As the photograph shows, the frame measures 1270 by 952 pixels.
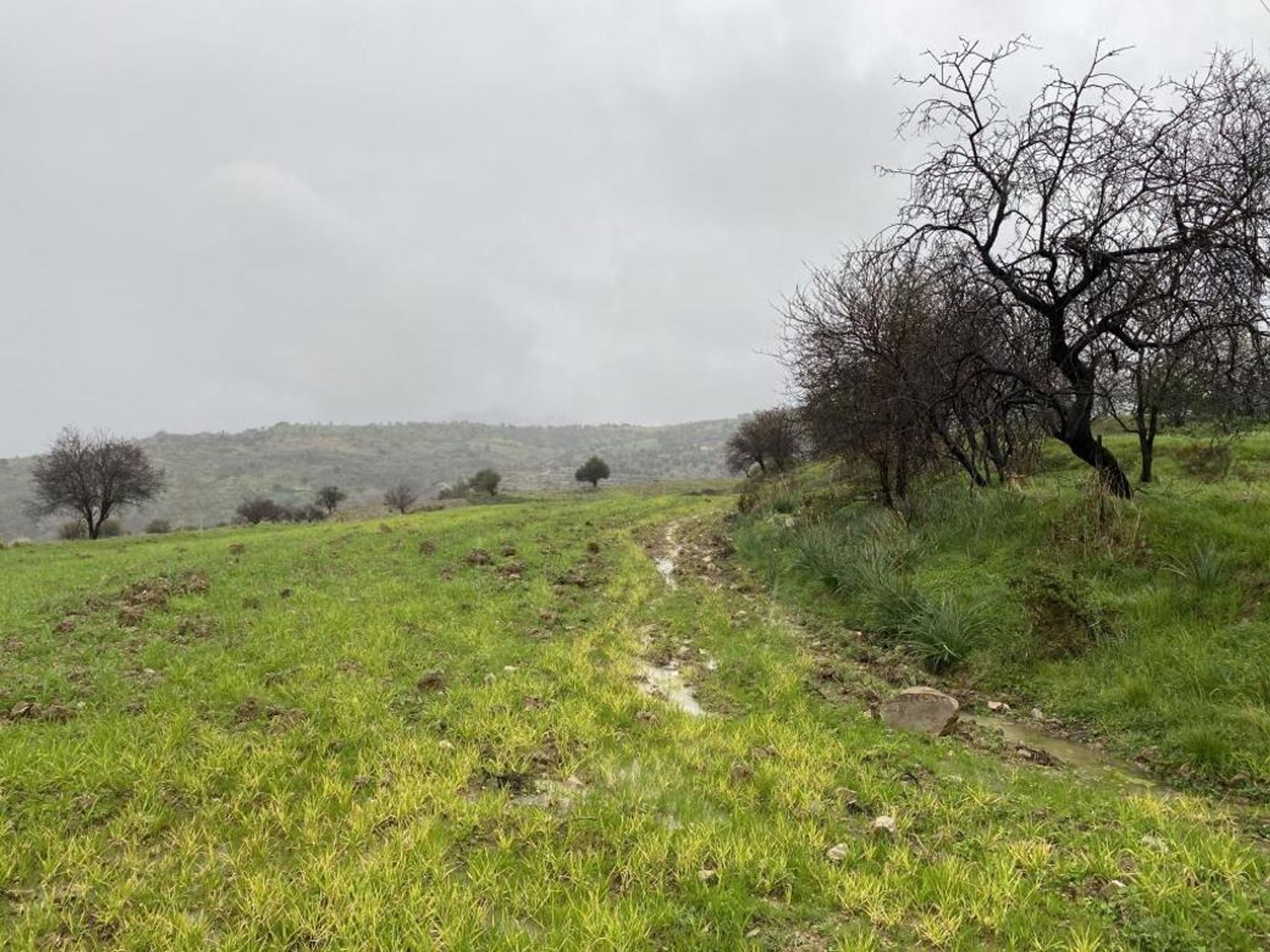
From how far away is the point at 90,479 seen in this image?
48250 mm

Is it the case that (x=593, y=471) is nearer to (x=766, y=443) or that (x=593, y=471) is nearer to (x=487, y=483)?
(x=487, y=483)

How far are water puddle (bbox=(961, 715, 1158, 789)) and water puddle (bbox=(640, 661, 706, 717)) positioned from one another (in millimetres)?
3353

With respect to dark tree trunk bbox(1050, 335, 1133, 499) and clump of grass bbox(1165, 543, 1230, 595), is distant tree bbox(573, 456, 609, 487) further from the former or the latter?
clump of grass bbox(1165, 543, 1230, 595)

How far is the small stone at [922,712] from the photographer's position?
7.18 metres

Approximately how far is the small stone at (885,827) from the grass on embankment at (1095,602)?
358cm

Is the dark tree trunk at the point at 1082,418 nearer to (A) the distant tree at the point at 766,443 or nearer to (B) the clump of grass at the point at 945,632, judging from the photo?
(B) the clump of grass at the point at 945,632

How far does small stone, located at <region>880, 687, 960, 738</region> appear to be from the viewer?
7.18 metres

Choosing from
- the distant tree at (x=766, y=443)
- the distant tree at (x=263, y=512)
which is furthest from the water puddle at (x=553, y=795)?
the distant tree at (x=263, y=512)

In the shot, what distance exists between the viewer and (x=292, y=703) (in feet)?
24.8

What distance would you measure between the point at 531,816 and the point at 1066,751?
586 centimetres

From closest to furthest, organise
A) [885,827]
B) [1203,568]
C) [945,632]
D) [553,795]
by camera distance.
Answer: [885,827], [553,795], [1203,568], [945,632]

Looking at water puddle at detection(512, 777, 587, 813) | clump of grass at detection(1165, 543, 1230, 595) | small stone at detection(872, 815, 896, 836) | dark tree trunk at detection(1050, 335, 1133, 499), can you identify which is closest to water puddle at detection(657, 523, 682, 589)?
dark tree trunk at detection(1050, 335, 1133, 499)

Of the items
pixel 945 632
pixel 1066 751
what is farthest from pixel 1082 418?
pixel 1066 751

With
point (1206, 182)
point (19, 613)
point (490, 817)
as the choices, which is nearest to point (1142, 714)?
point (490, 817)
